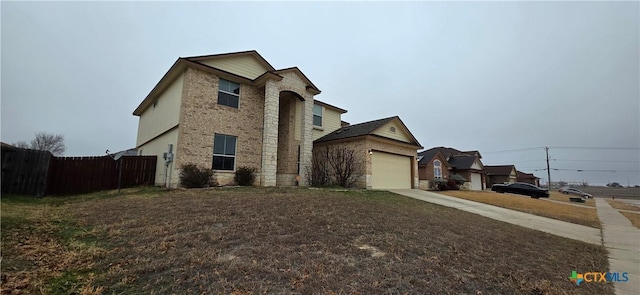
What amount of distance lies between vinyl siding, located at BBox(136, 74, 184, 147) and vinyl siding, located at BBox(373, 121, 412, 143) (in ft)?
38.7

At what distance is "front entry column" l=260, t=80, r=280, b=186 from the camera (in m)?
14.2

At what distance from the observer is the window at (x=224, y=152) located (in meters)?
13.6

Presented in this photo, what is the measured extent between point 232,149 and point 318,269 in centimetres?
1190

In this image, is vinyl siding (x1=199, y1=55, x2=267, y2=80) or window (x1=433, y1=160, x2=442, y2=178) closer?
vinyl siding (x1=199, y1=55, x2=267, y2=80)

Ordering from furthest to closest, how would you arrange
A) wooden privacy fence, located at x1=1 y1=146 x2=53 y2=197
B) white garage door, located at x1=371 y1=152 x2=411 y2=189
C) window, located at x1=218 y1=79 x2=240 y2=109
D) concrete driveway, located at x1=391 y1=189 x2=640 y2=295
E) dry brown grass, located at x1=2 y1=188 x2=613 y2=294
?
white garage door, located at x1=371 y1=152 x2=411 y2=189, window, located at x1=218 y1=79 x2=240 y2=109, wooden privacy fence, located at x1=1 y1=146 x2=53 y2=197, concrete driveway, located at x1=391 y1=189 x2=640 y2=295, dry brown grass, located at x1=2 y1=188 x2=613 y2=294

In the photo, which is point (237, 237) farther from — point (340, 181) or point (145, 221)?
point (340, 181)

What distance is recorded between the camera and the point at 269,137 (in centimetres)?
1447

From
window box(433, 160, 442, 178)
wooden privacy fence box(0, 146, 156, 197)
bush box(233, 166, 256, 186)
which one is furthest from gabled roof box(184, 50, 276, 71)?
window box(433, 160, 442, 178)

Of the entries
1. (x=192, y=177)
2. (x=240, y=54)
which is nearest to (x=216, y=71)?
(x=240, y=54)

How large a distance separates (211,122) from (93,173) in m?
6.74

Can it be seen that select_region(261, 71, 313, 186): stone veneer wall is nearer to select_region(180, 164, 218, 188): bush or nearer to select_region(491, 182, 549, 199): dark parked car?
select_region(180, 164, 218, 188): bush

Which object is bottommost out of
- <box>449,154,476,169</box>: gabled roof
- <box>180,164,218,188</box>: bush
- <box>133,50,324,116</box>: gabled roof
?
<box>180,164,218,188</box>: bush

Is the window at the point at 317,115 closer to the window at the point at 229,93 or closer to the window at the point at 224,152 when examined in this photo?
the window at the point at 229,93

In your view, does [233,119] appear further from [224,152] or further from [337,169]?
[337,169]
